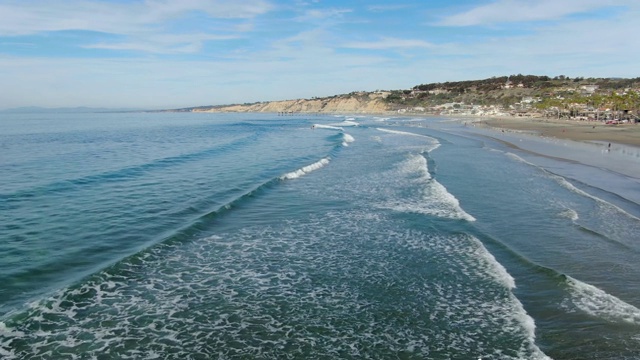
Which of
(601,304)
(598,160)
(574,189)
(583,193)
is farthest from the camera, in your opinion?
(598,160)

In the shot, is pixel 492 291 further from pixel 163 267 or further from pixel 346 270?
pixel 163 267

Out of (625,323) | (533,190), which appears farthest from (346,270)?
(533,190)

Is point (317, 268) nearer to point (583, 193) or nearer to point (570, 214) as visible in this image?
point (570, 214)

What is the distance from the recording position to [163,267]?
11.7 meters

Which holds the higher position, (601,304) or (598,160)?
(598,160)

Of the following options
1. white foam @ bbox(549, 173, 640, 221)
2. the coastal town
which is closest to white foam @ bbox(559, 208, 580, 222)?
white foam @ bbox(549, 173, 640, 221)

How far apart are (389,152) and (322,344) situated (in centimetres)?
3254

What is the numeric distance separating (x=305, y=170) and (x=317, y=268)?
55.2ft

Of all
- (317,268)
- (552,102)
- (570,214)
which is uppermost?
(552,102)

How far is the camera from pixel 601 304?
9250mm

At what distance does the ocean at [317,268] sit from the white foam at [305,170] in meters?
1.34

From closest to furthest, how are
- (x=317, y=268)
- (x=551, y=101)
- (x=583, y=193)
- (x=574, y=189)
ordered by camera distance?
1. (x=317, y=268)
2. (x=583, y=193)
3. (x=574, y=189)
4. (x=551, y=101)

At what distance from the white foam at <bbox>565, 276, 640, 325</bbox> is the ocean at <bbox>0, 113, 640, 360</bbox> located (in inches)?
1.9

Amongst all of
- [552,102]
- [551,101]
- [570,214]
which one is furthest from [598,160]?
[551,101]
